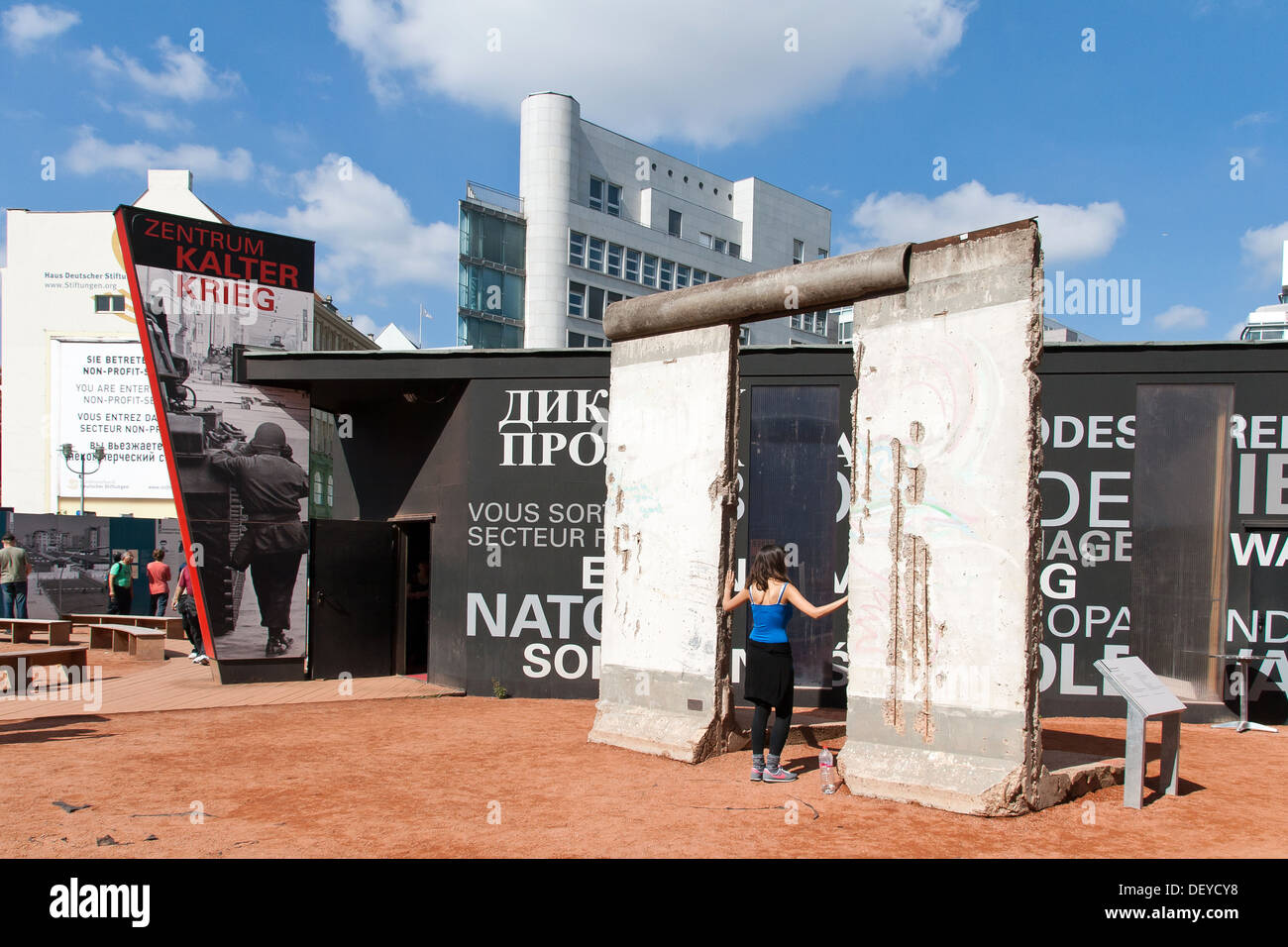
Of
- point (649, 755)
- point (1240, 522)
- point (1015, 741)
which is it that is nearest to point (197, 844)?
point (649, 755)

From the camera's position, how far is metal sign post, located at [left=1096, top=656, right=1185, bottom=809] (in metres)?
6.14

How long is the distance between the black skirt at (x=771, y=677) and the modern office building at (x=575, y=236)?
1448 inches

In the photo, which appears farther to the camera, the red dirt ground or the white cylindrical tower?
the white cylindrical tower

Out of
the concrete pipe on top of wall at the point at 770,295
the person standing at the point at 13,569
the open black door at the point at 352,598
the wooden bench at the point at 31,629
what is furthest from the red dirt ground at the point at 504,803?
the person standing at the point at 13,569

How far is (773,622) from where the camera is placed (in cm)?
688

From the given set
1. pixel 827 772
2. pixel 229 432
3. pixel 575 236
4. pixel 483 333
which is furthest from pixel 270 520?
pixel 575 236

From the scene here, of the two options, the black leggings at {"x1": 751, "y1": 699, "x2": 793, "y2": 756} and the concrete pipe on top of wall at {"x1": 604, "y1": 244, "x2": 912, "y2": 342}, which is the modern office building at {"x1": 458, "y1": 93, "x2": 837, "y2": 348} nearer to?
the concrete pipe on top of wall at {"x1": 604, "y1": 244, "x2": 912, "y2": 342}

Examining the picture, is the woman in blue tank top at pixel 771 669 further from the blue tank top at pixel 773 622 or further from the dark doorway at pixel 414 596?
the dark doorway at pixel 414 596

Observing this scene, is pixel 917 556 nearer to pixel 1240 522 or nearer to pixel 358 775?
pixel 358 775

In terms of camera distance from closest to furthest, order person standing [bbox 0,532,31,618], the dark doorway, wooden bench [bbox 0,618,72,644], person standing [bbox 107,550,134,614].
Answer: the dark doorway < wooden bench [bbox 0,618,72,644] < person standing [bbox 0,532,31,618] < person standing [bbox 107,550,134,614]

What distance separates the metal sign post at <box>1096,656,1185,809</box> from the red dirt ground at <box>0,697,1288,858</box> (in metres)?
0.16

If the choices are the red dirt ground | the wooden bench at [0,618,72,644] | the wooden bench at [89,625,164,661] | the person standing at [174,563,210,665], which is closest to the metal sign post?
the red dirt ground

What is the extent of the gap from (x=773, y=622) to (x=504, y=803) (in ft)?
7.55

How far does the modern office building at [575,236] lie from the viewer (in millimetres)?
45969
